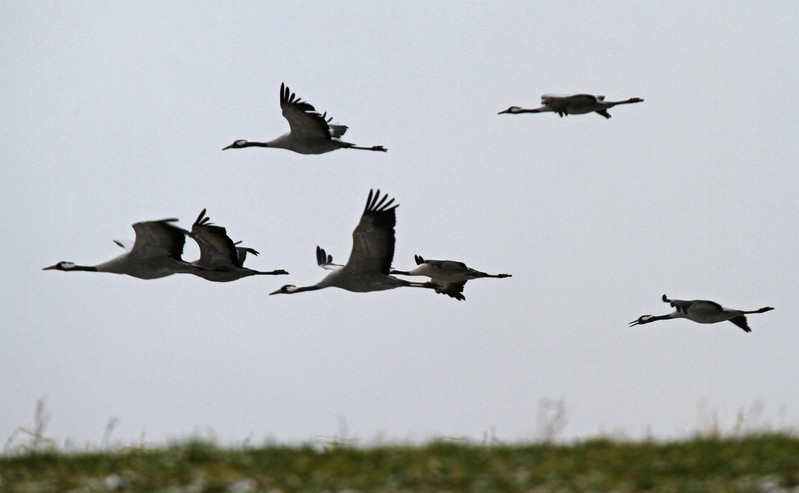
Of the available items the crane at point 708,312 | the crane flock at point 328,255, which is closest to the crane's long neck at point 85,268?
the crane flock at point 328,255

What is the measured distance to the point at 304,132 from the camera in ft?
51.3

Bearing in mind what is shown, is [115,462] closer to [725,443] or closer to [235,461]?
[235,461]

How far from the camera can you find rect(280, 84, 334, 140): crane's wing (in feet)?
49.5

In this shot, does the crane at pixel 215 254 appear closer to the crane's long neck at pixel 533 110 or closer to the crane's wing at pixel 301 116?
the crane's wing at pixel 301 116

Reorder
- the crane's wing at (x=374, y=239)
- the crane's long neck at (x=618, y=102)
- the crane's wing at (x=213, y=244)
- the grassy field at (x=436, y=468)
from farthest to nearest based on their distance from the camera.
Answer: the crane's long neck at (x=618, y=102)
the crane's wing at (x=213, y=244)
the crane's wing at (x=374, y=239)
the grassy field at (x=436, y=468)

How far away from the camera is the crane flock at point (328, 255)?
39.5 feet

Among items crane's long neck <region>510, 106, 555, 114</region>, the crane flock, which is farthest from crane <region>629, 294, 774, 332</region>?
crane's long neck <region>510, 106, 555, 114</region>

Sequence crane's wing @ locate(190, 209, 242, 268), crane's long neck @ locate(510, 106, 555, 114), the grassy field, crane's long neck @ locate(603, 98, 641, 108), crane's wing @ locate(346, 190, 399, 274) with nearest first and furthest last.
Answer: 1. the grassy field
2. crane's wing @ locate(346, 190, 399, 274)
3. crane's wing @ locate(190, 209, 242, 268)
4. crane's long neck @ locate(603, 98, 641, 108)
5. crane's long neck @ locate(510, 106, 555, 114)

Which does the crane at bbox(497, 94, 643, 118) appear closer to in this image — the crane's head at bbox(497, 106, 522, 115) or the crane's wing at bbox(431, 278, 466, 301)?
the crane's head at bbox(497, 106, 522, 115)

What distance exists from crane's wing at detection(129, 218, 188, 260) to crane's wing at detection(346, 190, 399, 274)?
7.15 feet

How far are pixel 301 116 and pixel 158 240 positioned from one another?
3.80 m

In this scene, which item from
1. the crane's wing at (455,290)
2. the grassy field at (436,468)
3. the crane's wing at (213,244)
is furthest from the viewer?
the crane's wing at (455,290)

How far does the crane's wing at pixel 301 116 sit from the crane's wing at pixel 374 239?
145 inches

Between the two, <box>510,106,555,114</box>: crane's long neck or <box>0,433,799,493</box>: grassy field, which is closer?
<box>0,433,799,493</box>: grassy field
